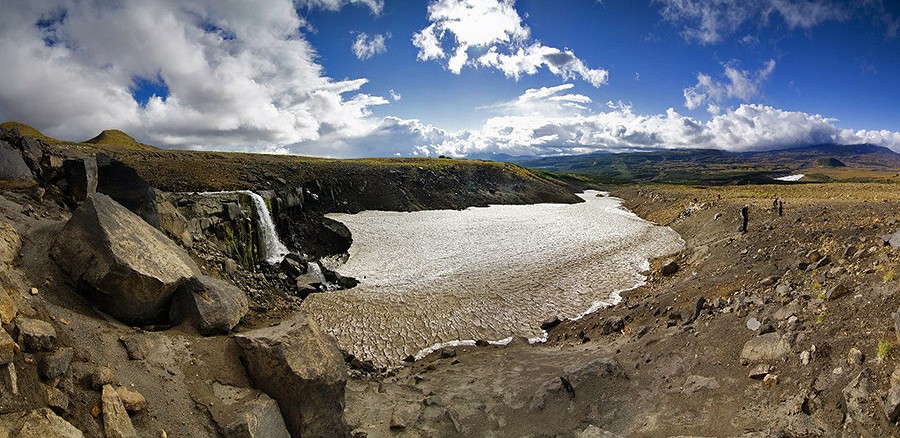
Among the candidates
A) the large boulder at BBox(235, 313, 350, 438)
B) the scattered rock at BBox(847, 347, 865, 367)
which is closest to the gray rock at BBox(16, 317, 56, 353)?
Result: the large boulder at BBox(235, 313, 350, 438)

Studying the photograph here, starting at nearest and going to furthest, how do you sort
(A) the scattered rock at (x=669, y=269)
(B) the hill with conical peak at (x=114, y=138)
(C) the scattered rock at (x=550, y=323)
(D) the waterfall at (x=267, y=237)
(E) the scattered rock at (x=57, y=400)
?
(E) the scattered rock at (x=57, y=400) < (C) the scattered rock at (x=550, y=323) < (A) the scattered rock at (x=669, y=269) < (D) the waterfall at (x=267, y=237) < (B) the hill with conical peak at (x=114, y=138)

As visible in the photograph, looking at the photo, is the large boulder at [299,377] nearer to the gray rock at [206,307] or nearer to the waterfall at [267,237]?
the gray rock at [206,307]

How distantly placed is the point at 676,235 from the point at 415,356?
35116 millimetres

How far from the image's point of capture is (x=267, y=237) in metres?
31.1

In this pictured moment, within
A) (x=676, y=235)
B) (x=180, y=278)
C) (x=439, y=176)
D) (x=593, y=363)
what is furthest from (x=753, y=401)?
(x=439, y=176)

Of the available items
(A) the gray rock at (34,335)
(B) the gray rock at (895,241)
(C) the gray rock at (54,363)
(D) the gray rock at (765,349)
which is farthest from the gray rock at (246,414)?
(B) the gray rock at (895,241)

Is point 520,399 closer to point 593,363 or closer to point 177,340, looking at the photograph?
point 593,363

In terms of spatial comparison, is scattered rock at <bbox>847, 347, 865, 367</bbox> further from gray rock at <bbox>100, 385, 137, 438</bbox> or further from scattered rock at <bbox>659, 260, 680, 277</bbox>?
scattered rock at <bbox>659, 260, 680, 277</bbox>

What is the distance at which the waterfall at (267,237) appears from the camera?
99.1 ft

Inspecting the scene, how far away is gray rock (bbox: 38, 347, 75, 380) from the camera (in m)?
7.18

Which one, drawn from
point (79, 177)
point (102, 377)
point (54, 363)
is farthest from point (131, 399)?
point (79, 177)

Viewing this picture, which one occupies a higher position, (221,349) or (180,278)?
(180,278)

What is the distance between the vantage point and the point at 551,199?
85.5 meters

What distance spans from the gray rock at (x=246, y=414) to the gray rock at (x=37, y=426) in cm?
267
